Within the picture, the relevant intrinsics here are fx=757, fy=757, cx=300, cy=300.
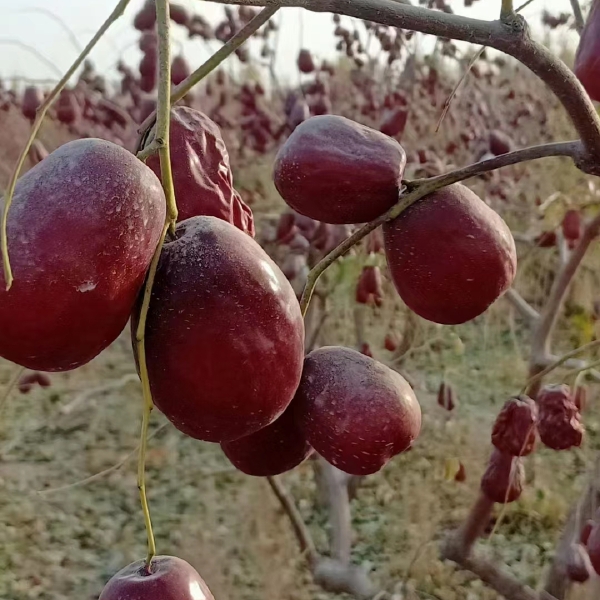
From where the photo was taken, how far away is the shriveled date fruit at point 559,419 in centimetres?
125

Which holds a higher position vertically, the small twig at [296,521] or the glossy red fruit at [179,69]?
the glossy red fruit at [179,69]

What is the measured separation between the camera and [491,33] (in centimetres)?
44

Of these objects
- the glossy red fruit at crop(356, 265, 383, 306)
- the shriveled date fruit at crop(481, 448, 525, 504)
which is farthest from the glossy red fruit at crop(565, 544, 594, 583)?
the glossy red fruit at crop(356, 265, 383, 306)

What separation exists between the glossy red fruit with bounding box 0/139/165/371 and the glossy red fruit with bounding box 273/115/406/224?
0.21m

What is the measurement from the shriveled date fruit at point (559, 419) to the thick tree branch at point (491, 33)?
816 millimetres

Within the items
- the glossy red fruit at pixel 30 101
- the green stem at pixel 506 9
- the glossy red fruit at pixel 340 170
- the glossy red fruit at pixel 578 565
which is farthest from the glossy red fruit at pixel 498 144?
the green stem at pixel 506 9

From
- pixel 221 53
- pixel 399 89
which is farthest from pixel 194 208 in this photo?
pixel 399 89

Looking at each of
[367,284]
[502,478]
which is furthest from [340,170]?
[367,284]

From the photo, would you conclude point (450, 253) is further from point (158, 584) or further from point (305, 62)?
point (305, 62)

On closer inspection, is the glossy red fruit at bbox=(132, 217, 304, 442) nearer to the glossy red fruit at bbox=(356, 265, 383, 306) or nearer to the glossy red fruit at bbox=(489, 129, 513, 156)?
the glossy red fruit at bbox=(356, 265, 383, 306)

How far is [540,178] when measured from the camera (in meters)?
3.80

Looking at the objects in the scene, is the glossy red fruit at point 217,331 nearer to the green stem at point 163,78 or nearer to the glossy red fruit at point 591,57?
the green stem at point 163,78

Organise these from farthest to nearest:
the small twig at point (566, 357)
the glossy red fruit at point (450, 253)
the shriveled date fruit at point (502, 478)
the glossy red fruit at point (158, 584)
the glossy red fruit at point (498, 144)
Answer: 1. the glossy red fruit at point (498, 144)
2. the shriveled date fruit at point (502, 478)
3. the small twig at point (566, 357)
4. the glossy red fruit at point (450, 253)
5. the glossy red fruit at point (158, 584)

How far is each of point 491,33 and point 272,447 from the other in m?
0.35
